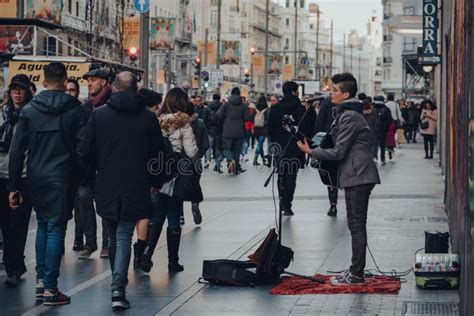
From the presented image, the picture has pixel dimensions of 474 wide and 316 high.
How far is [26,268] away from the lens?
42.4 feet

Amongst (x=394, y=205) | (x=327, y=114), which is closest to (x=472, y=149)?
(x=327, y=114)

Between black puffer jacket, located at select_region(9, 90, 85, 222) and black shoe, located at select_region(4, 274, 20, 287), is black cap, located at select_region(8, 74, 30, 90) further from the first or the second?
black shoe, located at select_region(4, 274, 20, 287)

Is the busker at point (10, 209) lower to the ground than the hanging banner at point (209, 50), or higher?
lower

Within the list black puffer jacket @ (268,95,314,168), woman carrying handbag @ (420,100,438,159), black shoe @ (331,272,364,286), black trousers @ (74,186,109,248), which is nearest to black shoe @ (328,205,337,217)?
black puffer jacket @ (268,95,314,168)

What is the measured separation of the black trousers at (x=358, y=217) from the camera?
38.2 ft

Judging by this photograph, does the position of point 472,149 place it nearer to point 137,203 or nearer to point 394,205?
point 137,203

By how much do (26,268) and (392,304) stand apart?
3830mm

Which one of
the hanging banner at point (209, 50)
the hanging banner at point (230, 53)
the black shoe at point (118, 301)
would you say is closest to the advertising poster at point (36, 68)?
the black shoe at point (118, 301)

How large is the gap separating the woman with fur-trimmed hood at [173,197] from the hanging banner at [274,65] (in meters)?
82.6

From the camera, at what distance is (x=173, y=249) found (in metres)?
12.9

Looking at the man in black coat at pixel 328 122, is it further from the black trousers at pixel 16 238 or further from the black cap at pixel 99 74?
the black trousers at pixel 16 238

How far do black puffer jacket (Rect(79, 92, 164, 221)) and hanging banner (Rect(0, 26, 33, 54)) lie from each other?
19367 mm

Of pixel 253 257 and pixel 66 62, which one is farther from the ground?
pixel 66 62

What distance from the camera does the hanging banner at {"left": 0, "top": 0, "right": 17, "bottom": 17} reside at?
3903 cm
